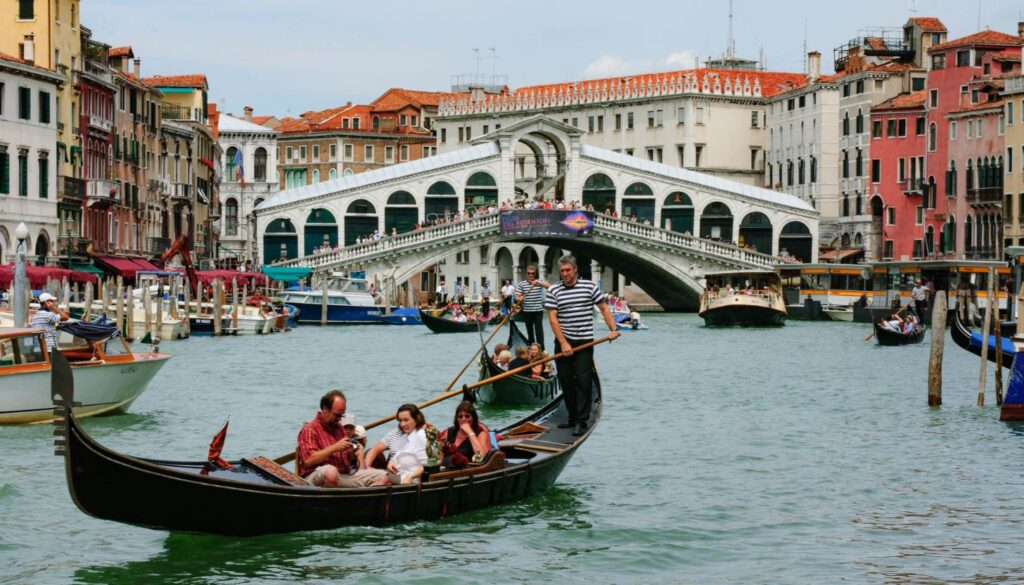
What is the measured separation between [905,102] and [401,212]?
14290 millimetres

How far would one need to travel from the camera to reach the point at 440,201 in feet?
171

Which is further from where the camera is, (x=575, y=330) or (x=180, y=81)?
(x=180, y=81)

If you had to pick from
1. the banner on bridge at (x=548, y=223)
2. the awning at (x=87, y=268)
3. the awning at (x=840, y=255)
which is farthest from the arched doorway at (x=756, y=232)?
the awning at (x=87, y=268)

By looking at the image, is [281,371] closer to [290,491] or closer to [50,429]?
[50,429]

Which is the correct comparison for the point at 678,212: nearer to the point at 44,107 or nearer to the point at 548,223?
the point at 548,223

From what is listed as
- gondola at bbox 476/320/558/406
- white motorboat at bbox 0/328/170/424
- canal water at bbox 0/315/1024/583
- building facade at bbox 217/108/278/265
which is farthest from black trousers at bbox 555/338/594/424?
building facade at bbox 217/108/278/265

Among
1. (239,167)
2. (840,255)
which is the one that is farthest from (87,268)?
(239,167)

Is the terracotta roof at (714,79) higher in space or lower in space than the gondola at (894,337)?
higher

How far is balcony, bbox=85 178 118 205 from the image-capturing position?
38312 millimetres

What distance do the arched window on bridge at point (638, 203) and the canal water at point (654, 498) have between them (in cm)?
2997

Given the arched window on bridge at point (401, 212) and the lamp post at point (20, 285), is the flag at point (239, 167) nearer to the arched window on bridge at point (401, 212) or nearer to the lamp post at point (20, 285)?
the arched window on bridge at point (401, 212)

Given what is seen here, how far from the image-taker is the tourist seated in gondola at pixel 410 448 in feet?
34.9

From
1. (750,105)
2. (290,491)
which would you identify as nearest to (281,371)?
(290,491)

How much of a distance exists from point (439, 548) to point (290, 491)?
1054mm
